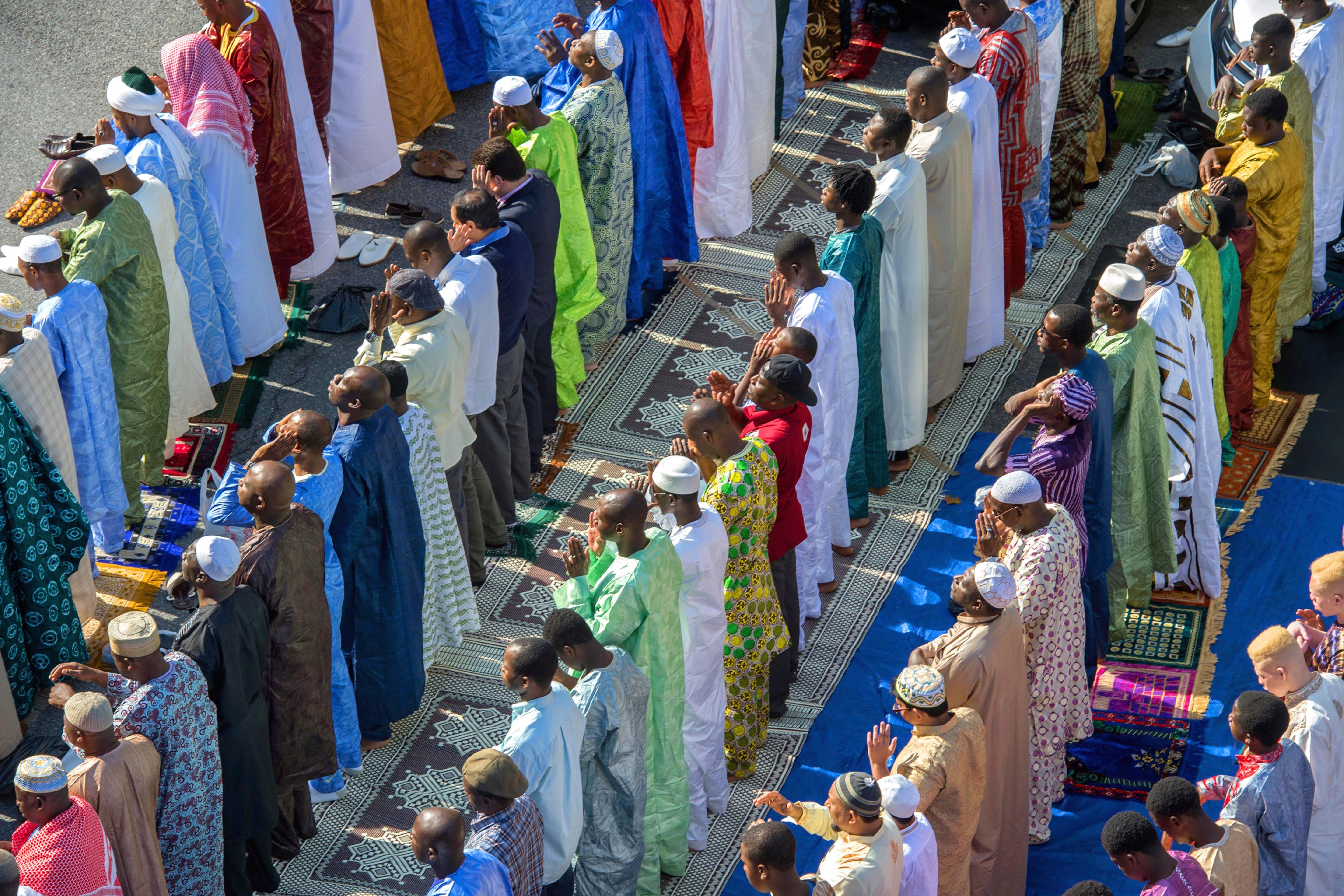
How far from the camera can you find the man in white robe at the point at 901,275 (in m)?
7.78

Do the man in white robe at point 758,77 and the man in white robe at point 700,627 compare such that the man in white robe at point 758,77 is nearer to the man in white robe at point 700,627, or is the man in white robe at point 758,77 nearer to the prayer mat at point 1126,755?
the man in white robe at point 700,627

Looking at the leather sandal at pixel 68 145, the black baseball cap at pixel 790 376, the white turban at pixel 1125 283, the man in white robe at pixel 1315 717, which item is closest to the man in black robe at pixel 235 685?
the black baseball cap at pixel 790 376

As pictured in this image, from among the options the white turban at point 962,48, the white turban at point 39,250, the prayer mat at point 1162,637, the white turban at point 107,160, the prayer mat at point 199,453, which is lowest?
the prayer mat at point 1162,637

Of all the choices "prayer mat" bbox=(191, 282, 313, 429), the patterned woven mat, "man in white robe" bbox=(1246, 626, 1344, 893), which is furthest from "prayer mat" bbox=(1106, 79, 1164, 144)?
"man in white robe" bbox=(1246, 626, 1344, 893)

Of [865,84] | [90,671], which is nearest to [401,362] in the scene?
[90,671]

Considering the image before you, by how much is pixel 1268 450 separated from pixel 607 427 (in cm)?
336

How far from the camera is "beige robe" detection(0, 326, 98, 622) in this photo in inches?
256

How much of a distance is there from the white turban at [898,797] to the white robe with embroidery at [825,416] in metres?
2.02

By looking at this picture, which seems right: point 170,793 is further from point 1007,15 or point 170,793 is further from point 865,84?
point 865,84

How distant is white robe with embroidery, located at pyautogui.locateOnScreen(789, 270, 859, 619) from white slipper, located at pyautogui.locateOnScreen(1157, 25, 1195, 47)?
209 inches

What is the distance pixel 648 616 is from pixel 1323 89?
5553mm

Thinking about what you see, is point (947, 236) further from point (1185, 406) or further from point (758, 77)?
point (758, 77)

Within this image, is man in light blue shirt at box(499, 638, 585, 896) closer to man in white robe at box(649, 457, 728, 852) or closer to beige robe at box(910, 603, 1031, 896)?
man in white robe at box(649, 457, 728, 852)

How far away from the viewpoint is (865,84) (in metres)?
11.1
